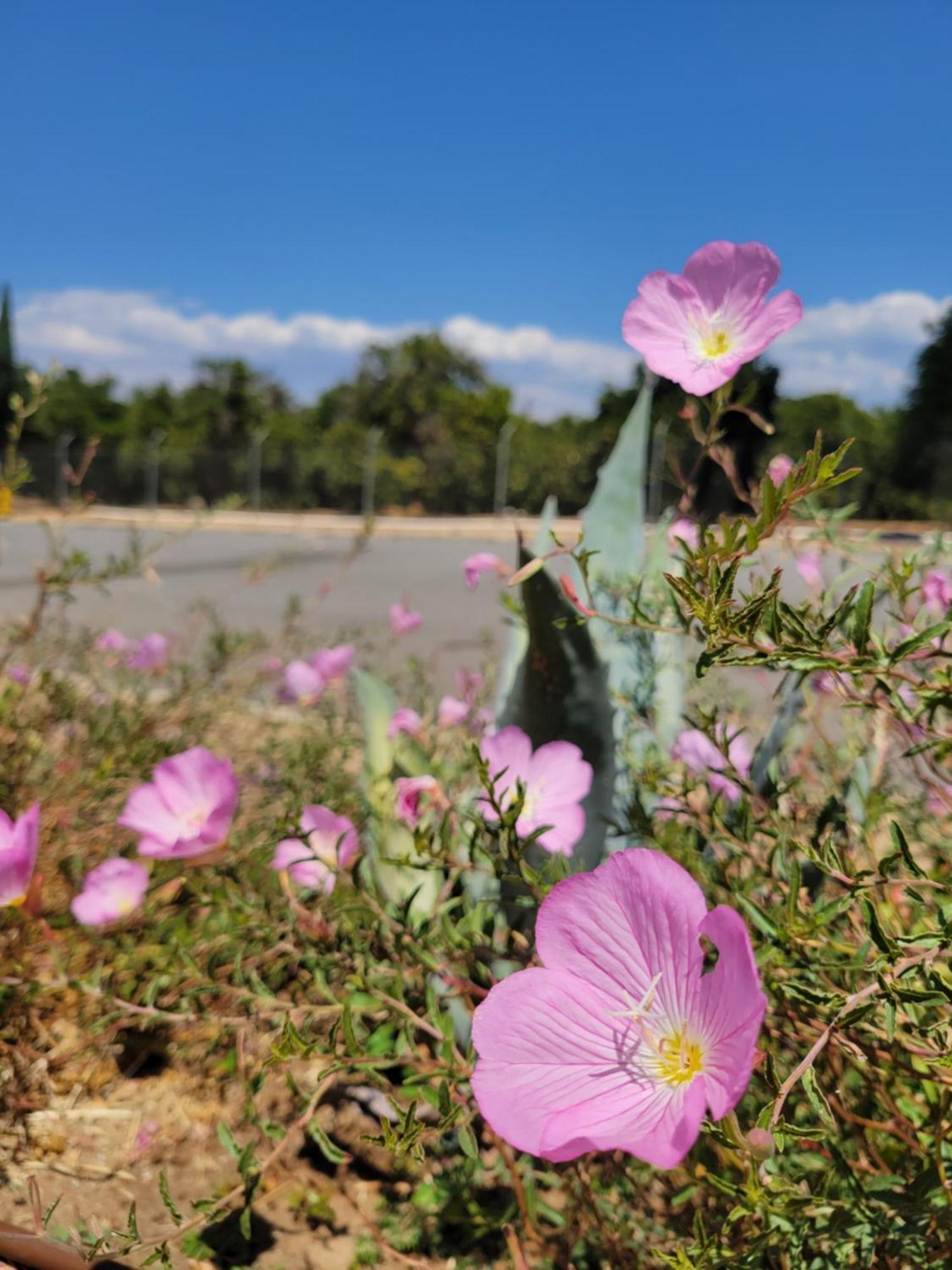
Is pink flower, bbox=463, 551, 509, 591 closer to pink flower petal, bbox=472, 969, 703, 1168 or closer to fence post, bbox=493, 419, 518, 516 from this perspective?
pink flower petal, bbox=472, 969, 703, 1168

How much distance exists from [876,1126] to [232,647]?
189 cm

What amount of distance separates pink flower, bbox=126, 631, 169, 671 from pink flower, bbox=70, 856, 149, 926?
1022 mm

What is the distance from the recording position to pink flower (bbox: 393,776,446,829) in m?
1.12

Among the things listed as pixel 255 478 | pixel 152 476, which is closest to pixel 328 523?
pixel 255 478

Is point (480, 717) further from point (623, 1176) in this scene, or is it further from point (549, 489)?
point (549, 489)

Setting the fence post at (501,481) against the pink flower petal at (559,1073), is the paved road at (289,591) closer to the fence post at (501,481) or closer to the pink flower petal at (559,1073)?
the pink flower petal at (559,1073)

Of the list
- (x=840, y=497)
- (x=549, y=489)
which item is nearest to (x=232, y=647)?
(x=549, y=489)

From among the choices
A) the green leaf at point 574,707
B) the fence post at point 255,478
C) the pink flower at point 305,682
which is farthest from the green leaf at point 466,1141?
the fence post at point 255,478

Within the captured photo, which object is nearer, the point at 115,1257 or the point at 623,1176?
the point at 115,1257

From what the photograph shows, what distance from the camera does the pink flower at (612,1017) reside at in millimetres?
597

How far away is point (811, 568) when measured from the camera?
1660 millimetres

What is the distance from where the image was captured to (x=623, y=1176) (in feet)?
3.73

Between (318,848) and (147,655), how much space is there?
1.26 metres

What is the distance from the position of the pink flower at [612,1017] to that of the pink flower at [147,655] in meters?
1.98
